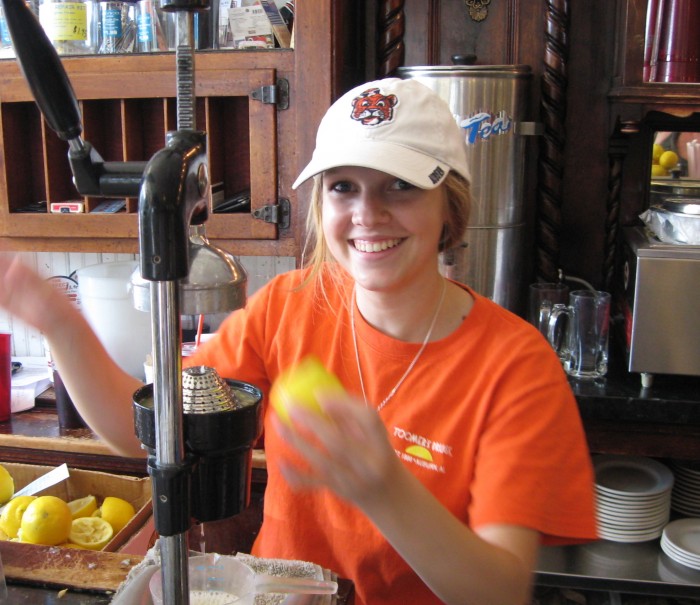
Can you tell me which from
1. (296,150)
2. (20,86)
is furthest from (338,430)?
(20,86)

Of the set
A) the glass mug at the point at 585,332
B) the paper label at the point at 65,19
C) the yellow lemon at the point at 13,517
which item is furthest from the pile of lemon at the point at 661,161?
the yellow lemon at the point at 13,517

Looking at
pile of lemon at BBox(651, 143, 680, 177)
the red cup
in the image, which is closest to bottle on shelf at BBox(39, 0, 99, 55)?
the red cup

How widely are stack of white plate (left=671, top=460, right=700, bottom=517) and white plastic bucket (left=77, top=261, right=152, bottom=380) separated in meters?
1.34

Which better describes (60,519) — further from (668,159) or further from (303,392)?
(668,159)

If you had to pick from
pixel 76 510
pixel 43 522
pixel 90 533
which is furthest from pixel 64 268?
pixel 43 522

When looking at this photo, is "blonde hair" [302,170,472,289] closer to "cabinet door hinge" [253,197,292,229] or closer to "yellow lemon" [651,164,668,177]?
"cabinet door hinge" [253,197,292,229]

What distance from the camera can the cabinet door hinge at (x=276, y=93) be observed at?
70.6 inches

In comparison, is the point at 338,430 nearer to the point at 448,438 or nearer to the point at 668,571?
the point at 448,438

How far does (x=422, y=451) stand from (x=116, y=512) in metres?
0.78

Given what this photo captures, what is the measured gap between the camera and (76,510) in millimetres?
1600

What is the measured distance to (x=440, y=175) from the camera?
1.05 m

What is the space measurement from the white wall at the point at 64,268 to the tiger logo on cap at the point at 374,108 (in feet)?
4.16

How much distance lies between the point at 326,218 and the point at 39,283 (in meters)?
0.43

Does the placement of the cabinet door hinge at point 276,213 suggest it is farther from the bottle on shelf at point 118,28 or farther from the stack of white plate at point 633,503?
the stack of white plate at point 633,503
